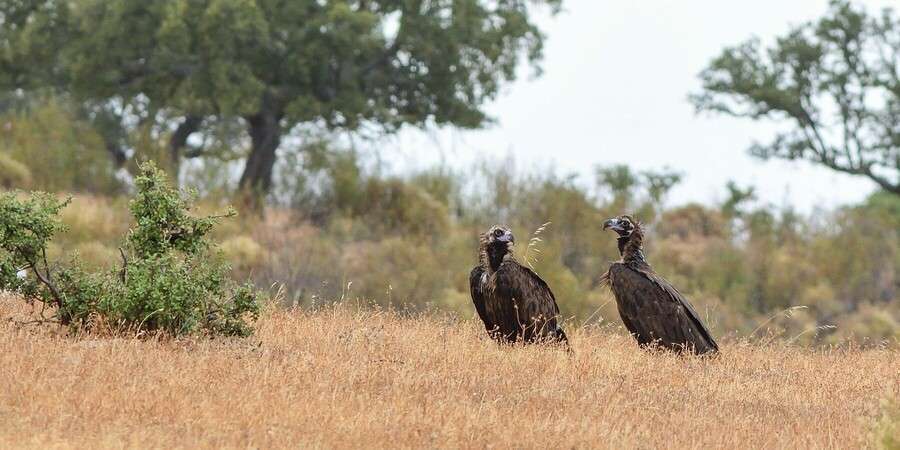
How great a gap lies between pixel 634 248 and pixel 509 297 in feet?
6.08

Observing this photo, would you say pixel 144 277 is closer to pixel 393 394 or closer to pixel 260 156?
pixel 393 394

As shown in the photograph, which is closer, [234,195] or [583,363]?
[583,363]

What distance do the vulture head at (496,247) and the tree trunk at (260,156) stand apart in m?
29.1

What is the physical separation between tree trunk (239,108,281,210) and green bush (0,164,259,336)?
97.0 feet

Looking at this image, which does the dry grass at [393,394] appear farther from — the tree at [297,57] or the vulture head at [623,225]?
the tree at [297,57]

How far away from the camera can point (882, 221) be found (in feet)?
165

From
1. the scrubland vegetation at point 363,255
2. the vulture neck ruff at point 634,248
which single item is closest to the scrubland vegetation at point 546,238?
the scrubland vegetation at point 363,255

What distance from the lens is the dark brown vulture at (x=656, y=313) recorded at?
1421 centimetres

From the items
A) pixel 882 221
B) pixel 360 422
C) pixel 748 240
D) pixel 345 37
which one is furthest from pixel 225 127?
pixel 360 422

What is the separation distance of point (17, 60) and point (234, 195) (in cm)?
907

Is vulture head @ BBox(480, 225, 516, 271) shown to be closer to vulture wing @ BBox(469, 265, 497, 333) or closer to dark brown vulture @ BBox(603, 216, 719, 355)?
vulture wing @ BBox(469, 265, 497, 333)

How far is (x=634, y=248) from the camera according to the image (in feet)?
48.4

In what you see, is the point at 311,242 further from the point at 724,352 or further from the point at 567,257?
the point at 724,352

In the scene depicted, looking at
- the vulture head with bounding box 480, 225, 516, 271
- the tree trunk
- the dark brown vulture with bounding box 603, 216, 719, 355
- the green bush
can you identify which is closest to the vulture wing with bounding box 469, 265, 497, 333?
the vulture head with bounding box 480, 225, 516, 271
